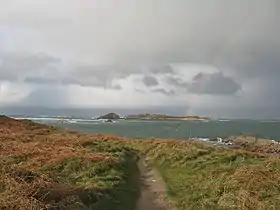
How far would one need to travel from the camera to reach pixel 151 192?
1808 centimetres

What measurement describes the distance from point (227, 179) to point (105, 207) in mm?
5639

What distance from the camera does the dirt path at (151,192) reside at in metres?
15.4

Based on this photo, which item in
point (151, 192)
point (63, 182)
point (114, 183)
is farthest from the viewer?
Result: point (151, 192)

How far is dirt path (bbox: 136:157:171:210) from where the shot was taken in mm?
15356

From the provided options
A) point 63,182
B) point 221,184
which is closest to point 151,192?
point 221,184

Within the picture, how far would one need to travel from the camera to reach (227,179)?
679 inches

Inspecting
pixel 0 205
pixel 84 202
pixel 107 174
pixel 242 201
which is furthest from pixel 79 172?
pixel 0 205


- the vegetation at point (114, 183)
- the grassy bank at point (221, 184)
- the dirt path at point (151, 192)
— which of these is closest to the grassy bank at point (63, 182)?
the vegetation at point (114, 183)

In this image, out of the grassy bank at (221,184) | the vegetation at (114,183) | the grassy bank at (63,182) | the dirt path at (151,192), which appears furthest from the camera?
the dirt path at (151,192)

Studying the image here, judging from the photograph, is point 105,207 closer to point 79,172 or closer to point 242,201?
point 242,201

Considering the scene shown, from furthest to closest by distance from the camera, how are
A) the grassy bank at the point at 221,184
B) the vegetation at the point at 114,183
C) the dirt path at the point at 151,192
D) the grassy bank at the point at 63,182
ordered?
the dirt path at the point at 151,192 < the grassy bank at the point at 221,184 < the vegetation at the point at 114,183 < the grassy bank at the point at 63,182

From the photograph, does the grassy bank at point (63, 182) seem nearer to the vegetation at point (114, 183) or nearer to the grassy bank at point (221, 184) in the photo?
the vegetation at point (114, 183)

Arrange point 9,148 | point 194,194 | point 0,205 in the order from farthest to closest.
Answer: point 9,148
point 194,194
point 0,205

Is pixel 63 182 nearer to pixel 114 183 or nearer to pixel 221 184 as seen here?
pixel 114 183
